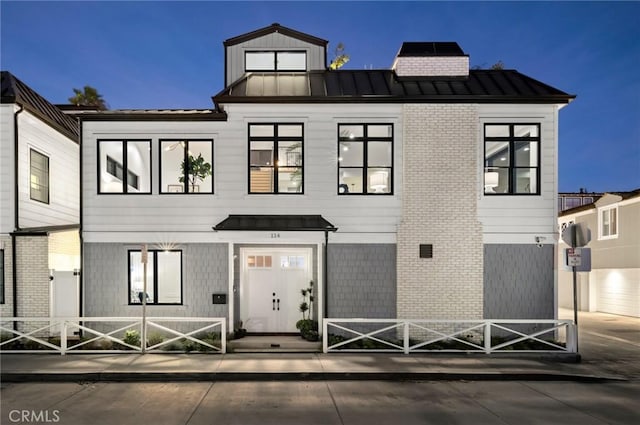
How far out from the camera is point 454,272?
37.6ft

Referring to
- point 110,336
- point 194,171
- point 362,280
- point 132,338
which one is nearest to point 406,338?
point 362,280

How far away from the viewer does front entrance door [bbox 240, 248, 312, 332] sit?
39.7 ft

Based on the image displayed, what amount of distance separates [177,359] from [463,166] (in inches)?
374

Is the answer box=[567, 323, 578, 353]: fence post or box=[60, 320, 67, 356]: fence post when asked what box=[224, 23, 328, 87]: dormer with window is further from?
box=[567, 323, 578, 353]: fence post

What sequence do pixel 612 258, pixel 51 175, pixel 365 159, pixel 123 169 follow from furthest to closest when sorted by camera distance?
pixel 612 258, pixel 51 175, pixel 365 159, pixel 123 169

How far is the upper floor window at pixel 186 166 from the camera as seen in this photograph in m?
11.8

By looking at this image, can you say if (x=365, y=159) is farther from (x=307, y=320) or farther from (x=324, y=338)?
(x=324, y=338)

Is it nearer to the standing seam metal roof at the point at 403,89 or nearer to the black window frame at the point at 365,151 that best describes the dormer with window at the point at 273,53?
the standing seam metal roof at the point at 403,89

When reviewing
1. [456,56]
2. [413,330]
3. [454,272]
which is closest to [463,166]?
[454,272]

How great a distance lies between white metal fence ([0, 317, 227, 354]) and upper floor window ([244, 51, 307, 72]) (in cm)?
888

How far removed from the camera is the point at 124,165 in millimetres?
11688

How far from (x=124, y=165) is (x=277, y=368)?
7.54 m

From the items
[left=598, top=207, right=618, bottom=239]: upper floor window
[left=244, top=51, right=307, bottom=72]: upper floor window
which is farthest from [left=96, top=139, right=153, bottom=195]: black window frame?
[left=598, top=207, right=618, bottom=239]: upper floor window
